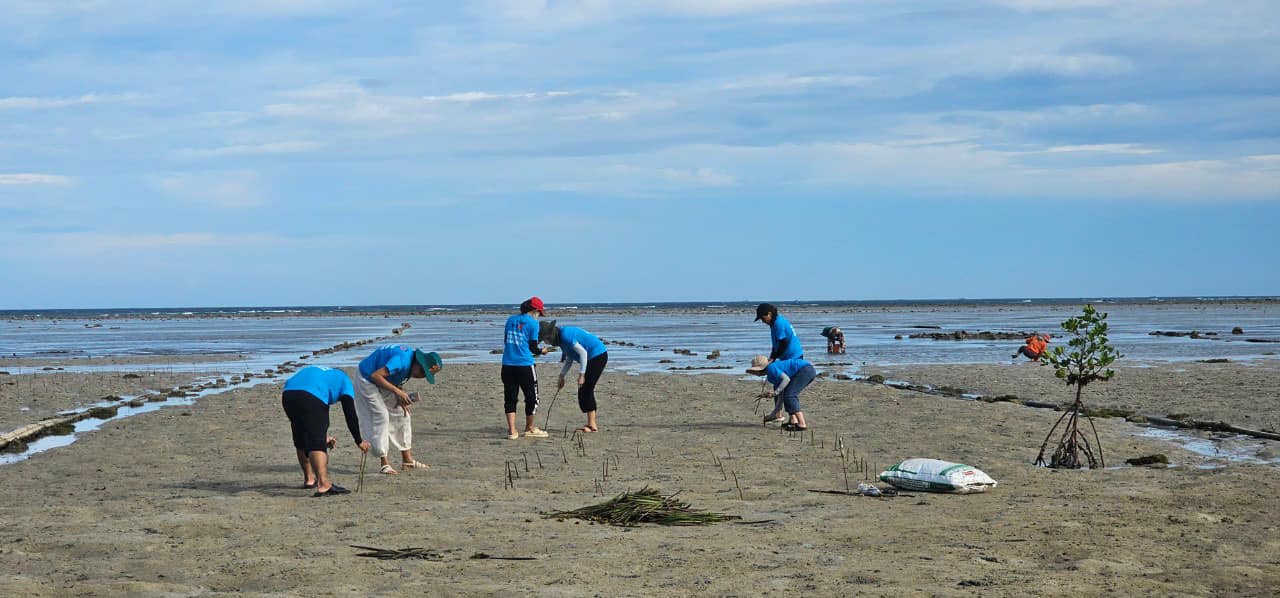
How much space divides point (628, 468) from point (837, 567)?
5463 millimetres

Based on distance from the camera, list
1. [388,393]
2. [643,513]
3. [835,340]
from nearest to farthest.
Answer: [643,513], [388,393], [835,340]

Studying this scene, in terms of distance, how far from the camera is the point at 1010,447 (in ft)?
48.4

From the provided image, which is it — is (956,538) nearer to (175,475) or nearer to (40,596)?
(40,596)

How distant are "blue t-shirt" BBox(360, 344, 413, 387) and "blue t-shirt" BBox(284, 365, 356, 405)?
0.59m

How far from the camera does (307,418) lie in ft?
37.0

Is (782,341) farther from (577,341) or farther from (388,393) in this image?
(388,393)

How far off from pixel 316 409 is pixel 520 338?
4.41m

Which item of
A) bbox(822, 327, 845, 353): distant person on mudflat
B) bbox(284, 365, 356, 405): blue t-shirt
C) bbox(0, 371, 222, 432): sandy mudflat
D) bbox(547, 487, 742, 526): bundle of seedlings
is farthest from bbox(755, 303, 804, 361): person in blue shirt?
bbox(822, 327, 845, 353): distant person on mudflat

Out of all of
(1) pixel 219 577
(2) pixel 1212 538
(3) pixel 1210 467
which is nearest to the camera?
(1) pixel 219 577

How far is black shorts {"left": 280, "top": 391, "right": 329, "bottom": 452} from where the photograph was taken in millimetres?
11234

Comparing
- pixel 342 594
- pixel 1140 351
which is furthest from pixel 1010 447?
pixel 1140 351

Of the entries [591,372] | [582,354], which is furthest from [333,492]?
[591,372]

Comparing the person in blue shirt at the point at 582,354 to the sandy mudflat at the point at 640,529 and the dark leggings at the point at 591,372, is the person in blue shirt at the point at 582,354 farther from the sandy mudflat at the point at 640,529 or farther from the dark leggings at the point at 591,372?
the sandy mudflat at the point at 640,529

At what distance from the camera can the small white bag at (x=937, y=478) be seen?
11.3m
